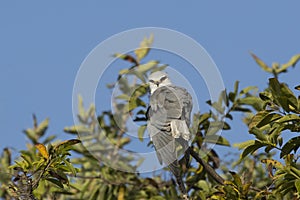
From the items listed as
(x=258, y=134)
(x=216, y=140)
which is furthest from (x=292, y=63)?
(x=258, y=134)

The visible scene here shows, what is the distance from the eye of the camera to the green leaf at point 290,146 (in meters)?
4.60

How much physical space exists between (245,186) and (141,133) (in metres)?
1.80

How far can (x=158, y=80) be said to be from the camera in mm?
6164

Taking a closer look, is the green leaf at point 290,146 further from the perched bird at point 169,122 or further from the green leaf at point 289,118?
the perched bird at point 169,122

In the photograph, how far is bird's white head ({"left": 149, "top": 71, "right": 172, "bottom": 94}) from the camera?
5984mm

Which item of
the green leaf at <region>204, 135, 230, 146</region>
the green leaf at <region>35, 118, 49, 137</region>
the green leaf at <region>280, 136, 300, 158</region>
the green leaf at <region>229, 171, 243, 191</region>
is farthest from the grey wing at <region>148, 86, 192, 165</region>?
the green leaf at <region>35, 118, 49, 137</region>

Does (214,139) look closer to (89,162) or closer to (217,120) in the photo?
(217,120)

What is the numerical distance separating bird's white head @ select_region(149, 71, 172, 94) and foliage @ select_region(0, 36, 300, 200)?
133 mm

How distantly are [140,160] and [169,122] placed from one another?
55.9 inches

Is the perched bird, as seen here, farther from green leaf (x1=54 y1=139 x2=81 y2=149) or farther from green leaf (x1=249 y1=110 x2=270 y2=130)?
green leaf (x1=54 y1=139 x2=81 y2=149)

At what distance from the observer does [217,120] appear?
21.6 ft

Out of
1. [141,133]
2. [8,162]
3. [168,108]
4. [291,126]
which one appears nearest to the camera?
[291,126]

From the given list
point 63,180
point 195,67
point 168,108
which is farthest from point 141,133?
point 63,180

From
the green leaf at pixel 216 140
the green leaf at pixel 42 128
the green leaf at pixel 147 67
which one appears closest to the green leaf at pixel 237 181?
the green leaf at pixel 216 140
